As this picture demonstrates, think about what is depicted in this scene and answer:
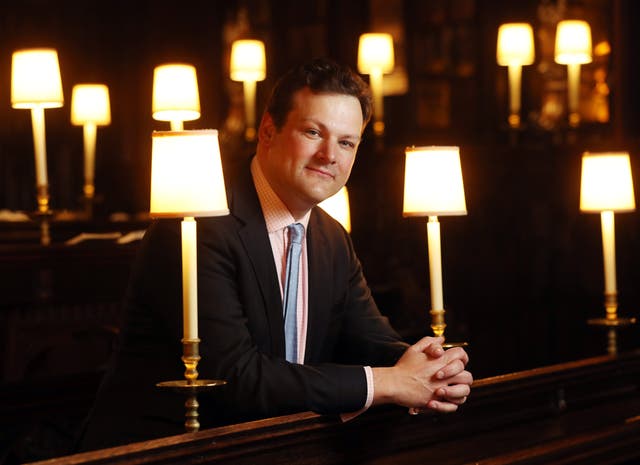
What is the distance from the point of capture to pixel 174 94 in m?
6.41

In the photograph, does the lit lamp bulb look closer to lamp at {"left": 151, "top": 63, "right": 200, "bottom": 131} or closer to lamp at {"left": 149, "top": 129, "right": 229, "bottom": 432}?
lamp at {"left": 151, "top": 63, "right": 200, "bottom": 131}

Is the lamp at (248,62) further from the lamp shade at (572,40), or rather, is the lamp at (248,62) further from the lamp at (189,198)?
the lamp at (189,198)

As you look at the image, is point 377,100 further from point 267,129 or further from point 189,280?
point 189,280

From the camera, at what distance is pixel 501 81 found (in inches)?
357

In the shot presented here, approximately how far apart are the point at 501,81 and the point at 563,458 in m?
6.54

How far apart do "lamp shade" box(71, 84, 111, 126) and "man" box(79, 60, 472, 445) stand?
4.21 meters

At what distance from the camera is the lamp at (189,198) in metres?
2.64

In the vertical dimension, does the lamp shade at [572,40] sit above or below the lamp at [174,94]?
above

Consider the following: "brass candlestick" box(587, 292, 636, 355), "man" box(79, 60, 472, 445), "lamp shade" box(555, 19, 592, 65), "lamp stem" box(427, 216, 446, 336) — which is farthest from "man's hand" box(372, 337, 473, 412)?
"lamp shade" box(555, 19, 592, 65)

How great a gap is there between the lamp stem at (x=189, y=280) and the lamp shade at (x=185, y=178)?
47 millimetres

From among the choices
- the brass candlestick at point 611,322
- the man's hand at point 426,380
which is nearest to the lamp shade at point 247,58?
the brass candlestick at point 611,322

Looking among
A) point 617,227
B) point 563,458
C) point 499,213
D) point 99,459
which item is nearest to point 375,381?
point 563,458

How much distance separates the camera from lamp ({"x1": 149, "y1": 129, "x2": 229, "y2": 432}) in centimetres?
264

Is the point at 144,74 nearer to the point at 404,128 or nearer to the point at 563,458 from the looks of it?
the point at 404,128
